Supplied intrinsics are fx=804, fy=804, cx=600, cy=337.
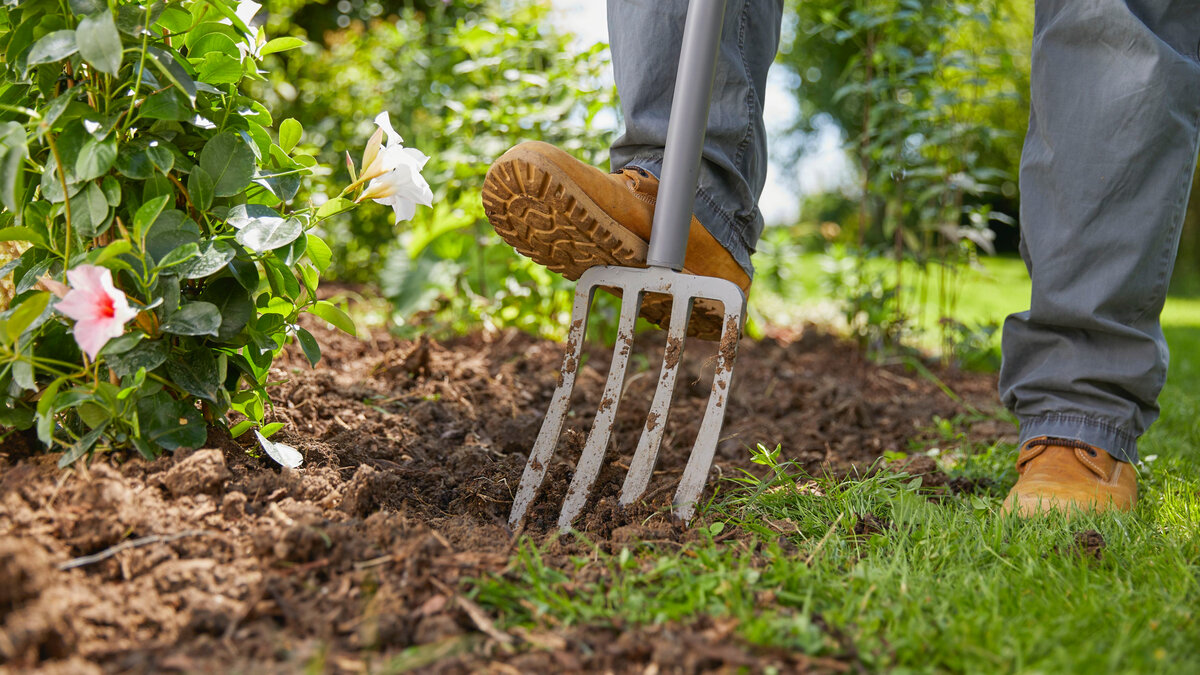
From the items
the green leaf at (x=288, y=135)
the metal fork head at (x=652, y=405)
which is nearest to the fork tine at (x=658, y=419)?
the metal fork head at (x=652, y=405)

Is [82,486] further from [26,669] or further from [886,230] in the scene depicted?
[886,230]

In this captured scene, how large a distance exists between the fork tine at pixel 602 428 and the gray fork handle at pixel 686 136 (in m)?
0.11

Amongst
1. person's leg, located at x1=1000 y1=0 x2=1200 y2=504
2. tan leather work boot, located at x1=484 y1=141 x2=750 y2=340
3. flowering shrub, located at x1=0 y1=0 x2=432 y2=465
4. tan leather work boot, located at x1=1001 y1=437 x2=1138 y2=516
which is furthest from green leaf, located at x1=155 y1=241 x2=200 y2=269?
person's leg, located at x1=1000 y1=0 x2=1200 y2=504

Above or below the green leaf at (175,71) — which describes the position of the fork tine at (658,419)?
below

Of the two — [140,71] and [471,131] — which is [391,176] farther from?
[471,131]

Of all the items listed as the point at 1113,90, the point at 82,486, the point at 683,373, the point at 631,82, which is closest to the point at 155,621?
the point at 82,486

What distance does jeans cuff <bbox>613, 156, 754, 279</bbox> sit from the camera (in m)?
1.53

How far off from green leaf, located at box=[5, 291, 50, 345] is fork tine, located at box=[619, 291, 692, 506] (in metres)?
0.86

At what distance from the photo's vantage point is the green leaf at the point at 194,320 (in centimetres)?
104

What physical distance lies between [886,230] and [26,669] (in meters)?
2.97

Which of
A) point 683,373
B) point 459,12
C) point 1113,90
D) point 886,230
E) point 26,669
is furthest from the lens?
point 459,12

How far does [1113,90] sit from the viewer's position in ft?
4.91

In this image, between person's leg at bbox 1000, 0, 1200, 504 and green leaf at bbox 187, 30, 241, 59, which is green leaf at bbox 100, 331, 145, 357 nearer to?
green leaf at bbox 187, 30, 241, 59

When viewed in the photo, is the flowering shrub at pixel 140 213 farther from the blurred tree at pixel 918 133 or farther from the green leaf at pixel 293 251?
the blurred tree at pixel 918 133
